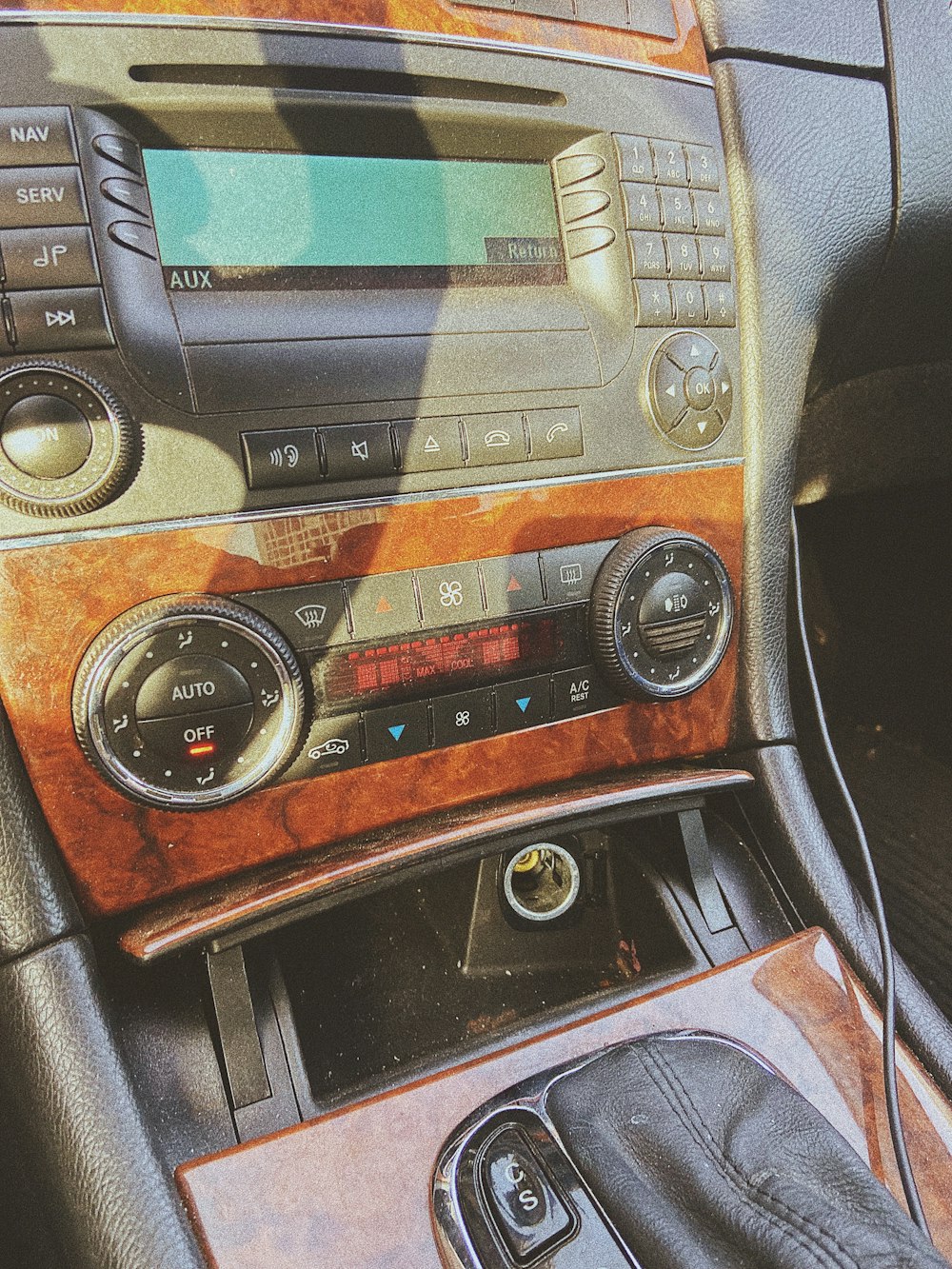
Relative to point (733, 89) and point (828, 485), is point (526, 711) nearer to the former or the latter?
point (733, 89)

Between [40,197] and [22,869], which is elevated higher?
[40,197]

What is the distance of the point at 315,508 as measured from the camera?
62cm

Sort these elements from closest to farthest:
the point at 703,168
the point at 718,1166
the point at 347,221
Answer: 1. the point at 718,1166
2. the point at 347,221
3. the point at 703,168

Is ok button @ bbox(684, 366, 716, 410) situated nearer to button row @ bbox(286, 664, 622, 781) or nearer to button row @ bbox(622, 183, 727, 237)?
button row @ bbox(622, 183, 727, 237)

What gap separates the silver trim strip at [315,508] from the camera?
0.57 meters

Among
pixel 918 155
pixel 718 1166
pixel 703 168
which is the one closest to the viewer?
pixel 718 1166

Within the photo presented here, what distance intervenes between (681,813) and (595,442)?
1.06 feet

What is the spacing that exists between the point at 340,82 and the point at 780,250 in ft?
1.28

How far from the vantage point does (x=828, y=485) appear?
1.44m

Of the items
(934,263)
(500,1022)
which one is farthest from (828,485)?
(500,1022)

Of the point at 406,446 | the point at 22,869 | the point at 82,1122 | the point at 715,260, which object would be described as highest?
the point at 715,260

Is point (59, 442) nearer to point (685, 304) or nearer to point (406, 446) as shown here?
point (406, 446)

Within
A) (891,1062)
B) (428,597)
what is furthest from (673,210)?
(891,1062)

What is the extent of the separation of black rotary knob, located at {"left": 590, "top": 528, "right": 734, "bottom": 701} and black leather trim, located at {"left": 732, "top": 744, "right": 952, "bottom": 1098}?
13cm
